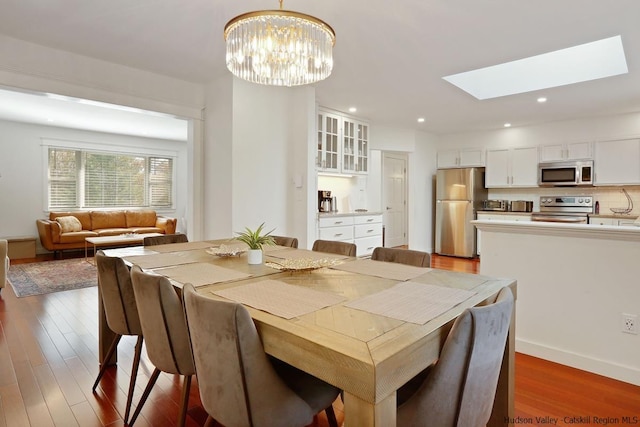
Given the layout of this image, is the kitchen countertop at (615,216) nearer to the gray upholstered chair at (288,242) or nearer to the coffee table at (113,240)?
the gray upholstered chair at (288,242)

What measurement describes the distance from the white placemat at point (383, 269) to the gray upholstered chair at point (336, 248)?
0.32m

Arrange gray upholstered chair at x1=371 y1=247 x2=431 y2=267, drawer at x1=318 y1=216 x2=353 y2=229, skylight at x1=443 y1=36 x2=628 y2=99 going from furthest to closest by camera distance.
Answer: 1. drawer at x1=318 y1=216 x2=353 y2=229
2. skylight at x1=443 y1=36 x2=628 y2=99
3. gray upholstered chair at x1=371 y1=247 x2=431 y2=267

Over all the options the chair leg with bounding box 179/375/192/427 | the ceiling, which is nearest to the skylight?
the ceiling

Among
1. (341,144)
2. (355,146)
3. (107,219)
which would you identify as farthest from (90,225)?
(355,146)

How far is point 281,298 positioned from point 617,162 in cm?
616

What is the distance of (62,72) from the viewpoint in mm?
3283

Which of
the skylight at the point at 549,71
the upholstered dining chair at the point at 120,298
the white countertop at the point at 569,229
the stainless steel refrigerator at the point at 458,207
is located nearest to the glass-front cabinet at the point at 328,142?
the skylight at the point at 549,71

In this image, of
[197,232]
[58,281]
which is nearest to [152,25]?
[197,232]

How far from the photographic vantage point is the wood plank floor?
1817 millimetres

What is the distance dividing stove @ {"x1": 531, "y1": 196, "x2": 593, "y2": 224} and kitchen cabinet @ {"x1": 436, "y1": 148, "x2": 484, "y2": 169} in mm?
1300

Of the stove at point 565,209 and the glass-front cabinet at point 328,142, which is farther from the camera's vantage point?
the stove at point 565,209

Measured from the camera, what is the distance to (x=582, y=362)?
92.4 inches

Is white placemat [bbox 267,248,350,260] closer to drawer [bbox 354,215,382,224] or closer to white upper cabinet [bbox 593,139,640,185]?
drawer [bbox 354,215,382,224]

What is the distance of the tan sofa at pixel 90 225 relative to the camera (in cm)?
599
